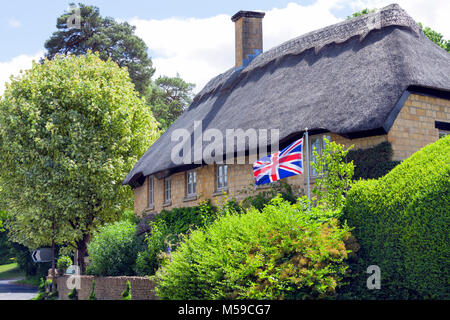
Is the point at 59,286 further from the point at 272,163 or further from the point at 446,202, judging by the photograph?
the point at 446,202

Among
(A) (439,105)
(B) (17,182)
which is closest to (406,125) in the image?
(A) (439,105)

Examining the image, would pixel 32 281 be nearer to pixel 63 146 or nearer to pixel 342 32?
pixel 63 146

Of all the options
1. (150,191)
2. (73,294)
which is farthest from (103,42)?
(73,294)

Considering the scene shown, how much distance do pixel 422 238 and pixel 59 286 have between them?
21.5 meters

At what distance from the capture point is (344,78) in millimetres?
17031

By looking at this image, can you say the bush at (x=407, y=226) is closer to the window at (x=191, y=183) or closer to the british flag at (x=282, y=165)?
the british flag at (x=282, y=165)

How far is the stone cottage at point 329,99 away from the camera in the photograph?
15203mm

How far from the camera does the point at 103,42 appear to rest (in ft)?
165

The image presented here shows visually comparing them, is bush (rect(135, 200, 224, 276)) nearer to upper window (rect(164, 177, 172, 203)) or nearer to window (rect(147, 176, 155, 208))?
upper window (rect(164, 177, 172, 203))

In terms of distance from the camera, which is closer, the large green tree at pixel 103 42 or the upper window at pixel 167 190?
the upper window at pixel 167 190

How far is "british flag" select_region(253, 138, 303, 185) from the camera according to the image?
13.6 m

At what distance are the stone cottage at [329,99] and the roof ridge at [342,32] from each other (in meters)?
→ 0.04

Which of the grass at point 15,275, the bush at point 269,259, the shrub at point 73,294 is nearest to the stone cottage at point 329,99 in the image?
the bush at point 269,259

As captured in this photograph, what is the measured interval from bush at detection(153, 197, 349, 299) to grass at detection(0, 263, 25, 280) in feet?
172
